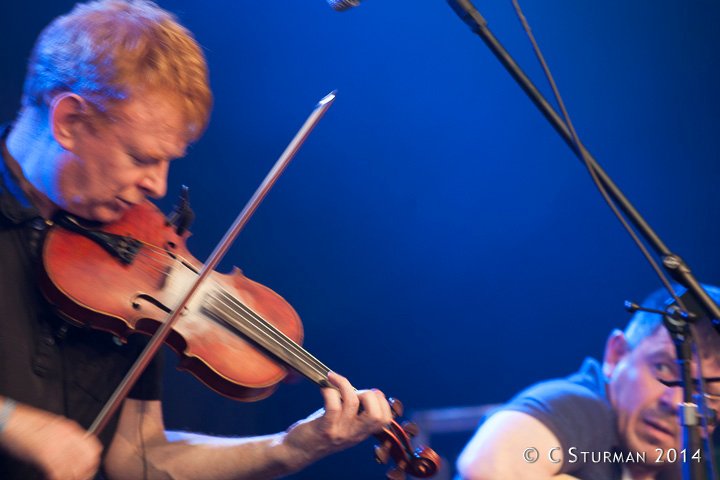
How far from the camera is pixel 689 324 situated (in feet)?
4.43

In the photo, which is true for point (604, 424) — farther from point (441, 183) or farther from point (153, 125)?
point (153, 125)

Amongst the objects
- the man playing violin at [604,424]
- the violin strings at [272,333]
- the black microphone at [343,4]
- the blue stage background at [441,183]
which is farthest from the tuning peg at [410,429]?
the blue stage background at [441,183]

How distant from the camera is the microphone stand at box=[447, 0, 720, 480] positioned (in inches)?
51.9

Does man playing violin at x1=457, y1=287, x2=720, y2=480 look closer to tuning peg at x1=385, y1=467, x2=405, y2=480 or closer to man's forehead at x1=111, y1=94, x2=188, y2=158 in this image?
tuning peg at x1=385, y1=467, x2=405, y2=480

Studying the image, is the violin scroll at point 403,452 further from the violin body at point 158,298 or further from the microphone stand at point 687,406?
the microphone stand at point 687,406

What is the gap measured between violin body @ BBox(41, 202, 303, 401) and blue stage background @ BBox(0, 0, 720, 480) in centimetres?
80

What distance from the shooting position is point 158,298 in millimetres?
1464

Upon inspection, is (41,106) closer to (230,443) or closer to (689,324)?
(230,443)

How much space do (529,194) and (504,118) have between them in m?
0.28

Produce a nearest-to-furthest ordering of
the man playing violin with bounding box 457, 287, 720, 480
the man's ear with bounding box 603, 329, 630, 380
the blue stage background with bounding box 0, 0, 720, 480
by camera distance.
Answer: the man playing violin with bounding box 457, 287, 720, 480
the man's ear with bounding box 603, 329, 630, 380
the blue stage background with bounding box 0, 0, 720, 480

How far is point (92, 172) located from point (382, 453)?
0.73 meters

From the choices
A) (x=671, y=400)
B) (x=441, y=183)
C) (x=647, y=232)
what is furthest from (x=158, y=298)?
(x=441, y=183)

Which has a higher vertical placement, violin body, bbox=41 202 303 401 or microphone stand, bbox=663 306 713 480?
microphone stand, bbox=663 306 713 480

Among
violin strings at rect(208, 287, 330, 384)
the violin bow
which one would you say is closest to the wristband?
the violin bow
